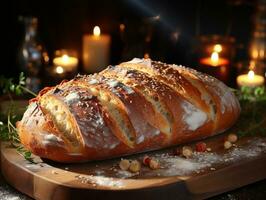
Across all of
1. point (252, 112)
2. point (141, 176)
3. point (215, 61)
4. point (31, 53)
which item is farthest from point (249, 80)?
point (141, 176)

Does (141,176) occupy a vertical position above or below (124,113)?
below

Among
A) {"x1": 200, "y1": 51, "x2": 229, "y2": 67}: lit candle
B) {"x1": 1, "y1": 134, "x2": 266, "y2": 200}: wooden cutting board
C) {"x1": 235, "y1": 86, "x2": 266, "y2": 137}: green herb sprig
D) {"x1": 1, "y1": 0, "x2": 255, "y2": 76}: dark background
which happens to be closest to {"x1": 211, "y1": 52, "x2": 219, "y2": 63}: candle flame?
{"x1": 200, "y1": 51, "x2": 229, "y2": 67}: lit candle

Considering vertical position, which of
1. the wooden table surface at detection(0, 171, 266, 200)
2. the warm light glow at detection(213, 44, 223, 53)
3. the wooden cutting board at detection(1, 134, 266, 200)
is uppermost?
the warm light glow at detection(213, 44, 223, 53)

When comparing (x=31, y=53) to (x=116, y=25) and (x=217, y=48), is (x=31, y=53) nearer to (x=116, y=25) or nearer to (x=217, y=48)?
(x=116, y=25)

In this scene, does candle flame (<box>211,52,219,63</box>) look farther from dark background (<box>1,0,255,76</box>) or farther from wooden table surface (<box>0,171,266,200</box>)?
wooden table surface (<box>0,171,266,200</box>)

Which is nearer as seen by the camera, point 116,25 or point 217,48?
point 217,48

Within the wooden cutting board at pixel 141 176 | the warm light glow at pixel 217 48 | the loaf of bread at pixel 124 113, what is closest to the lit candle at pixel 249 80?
the warm light glow at pixel 217 48

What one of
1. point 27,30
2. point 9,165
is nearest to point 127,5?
point 27,30
